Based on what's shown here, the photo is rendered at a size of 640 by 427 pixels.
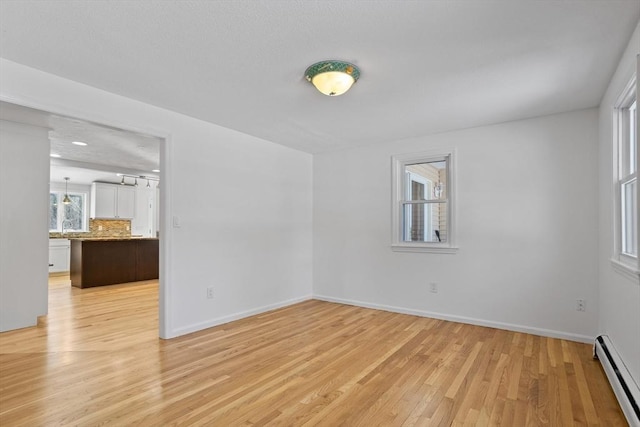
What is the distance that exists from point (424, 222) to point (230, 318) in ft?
9.12

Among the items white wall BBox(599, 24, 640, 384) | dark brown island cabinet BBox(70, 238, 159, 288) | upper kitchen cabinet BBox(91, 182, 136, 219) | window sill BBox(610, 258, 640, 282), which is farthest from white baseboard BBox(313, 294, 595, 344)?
upper kitchen cabinet BBox(91, 182, 136, 219)

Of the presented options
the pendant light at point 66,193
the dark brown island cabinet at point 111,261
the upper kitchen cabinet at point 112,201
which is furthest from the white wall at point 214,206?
the upper kitchen cabinet at point 112,201

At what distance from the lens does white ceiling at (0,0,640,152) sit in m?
1.92

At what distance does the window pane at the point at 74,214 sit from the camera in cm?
909

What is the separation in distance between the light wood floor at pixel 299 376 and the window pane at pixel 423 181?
65.2 inches

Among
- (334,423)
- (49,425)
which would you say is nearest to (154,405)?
(49,425)

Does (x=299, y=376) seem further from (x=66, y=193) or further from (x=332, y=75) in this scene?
(x=66, y=193)

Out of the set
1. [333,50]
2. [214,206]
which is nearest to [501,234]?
[333,50]

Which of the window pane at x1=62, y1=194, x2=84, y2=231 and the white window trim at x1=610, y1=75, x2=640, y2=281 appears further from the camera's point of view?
the window pane at x1=62, y1=194, x2=84, y2=231

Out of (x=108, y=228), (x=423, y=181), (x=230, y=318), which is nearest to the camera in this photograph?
(x=230, y=318)

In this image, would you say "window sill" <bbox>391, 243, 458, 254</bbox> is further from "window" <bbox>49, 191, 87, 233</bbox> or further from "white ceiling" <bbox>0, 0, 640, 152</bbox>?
"window" <bbox>49, 191, 87, 233</bbox>

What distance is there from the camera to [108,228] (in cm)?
955

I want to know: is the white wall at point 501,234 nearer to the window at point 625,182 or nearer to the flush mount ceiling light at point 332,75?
the window at point 625,182

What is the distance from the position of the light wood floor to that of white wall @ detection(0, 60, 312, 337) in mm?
490
